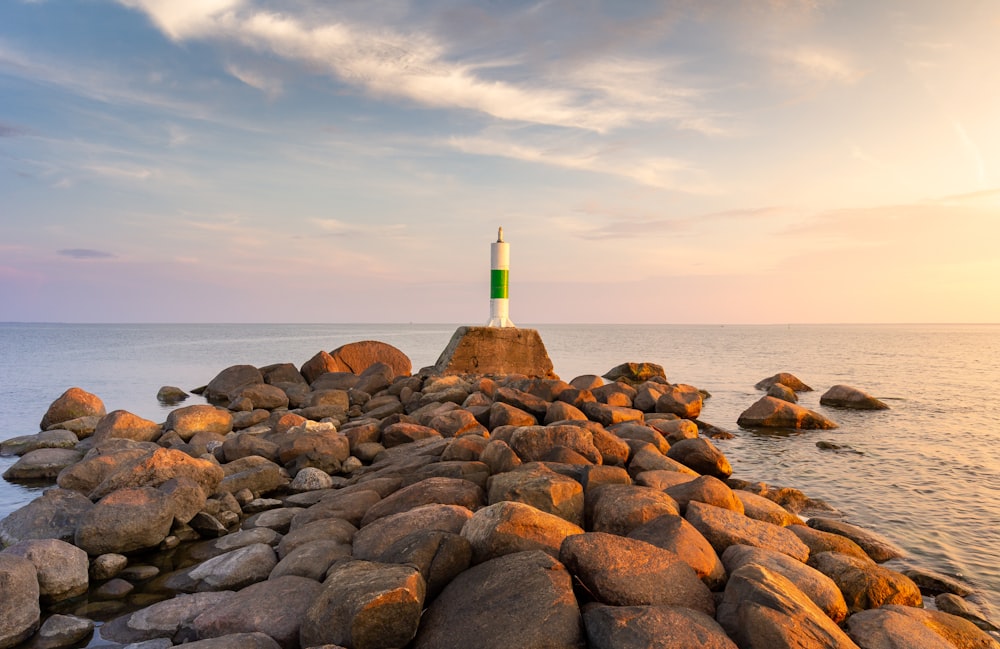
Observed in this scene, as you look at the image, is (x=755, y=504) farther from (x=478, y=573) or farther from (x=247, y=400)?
(x=247, y=400)

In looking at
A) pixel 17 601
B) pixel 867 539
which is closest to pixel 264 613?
pixel 17 601

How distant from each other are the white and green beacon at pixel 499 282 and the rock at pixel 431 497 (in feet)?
26.2

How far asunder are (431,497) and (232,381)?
43.3 ft

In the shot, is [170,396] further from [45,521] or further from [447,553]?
[447,553]

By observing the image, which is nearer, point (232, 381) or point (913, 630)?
point (913, 630)

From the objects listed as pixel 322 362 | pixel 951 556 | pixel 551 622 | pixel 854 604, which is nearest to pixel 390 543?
pixel 551 622

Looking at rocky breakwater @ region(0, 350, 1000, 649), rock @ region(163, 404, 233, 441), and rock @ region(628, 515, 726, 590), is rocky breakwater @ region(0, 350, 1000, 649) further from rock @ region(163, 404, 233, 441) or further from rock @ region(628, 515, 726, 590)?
rock @ region(163, 404, 233, 441)

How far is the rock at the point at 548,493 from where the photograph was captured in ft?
15.8

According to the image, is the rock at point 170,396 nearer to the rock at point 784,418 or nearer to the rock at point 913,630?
the rock at point 784,418

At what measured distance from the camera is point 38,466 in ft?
29.4

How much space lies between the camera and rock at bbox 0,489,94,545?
5.66 m

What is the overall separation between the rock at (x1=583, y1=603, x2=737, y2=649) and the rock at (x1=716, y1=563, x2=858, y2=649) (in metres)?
0.15

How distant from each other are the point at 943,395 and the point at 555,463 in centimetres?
1937

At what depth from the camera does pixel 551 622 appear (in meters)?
3.28
